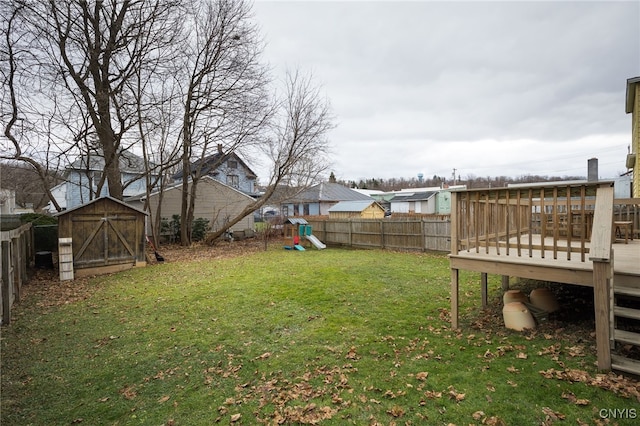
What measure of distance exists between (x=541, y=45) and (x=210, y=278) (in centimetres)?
1279

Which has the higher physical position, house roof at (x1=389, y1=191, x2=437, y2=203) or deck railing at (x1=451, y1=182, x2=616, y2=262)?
house roof at (x1=389, y1=191, x2=437, y2=203)

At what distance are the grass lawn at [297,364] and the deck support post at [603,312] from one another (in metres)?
0.16

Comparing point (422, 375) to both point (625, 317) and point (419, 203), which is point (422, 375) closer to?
point (625, 317)

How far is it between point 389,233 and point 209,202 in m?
12.3

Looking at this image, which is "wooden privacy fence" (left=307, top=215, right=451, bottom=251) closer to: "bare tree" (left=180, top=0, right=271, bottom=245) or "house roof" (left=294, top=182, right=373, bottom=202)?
"bare tree" (left=180, top=0, right=271, bottom=245)

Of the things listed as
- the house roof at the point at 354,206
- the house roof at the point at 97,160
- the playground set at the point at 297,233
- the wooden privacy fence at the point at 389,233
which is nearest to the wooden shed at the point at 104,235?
the house roof at the point at 97,160

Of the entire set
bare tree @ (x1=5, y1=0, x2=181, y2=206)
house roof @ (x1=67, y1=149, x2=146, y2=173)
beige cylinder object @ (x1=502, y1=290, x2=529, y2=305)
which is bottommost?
beige cylinder object @ (x1=502, y1=290, x2=529, y2=305)

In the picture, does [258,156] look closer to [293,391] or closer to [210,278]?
[210,278]

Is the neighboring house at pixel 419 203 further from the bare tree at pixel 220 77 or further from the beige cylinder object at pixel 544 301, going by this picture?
the beige cylinder object at pixel 544 301

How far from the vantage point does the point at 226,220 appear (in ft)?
67.1

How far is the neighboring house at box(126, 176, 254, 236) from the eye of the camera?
1847 centimetres

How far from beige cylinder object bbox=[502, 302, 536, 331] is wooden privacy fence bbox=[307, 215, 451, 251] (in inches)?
311

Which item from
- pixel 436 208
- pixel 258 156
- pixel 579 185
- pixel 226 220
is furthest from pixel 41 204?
pixel 436 208

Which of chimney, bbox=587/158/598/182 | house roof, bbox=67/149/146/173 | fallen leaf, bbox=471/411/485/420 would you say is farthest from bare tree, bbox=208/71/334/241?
fallen leaf, bbox=471/411/485/420
